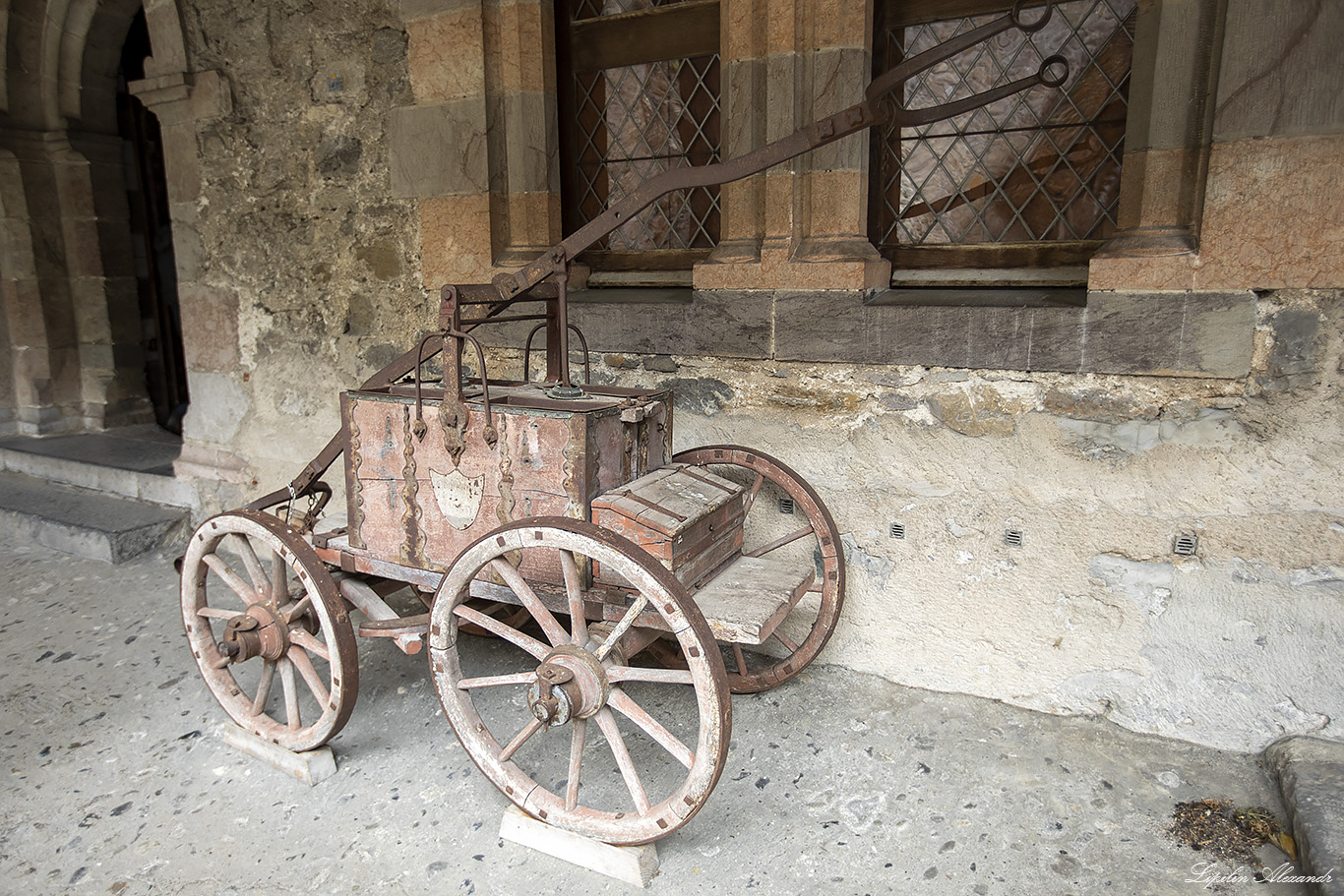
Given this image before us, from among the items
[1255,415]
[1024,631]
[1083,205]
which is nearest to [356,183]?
[1083,205]

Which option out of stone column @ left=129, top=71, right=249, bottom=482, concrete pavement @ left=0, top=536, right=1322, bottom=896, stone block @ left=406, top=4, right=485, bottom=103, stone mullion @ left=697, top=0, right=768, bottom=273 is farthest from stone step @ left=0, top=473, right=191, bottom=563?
stone mullion @ left=697, top=0, right=768, bottom=273

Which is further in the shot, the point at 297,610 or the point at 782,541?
the point at 782,541

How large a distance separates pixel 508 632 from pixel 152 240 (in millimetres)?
4768

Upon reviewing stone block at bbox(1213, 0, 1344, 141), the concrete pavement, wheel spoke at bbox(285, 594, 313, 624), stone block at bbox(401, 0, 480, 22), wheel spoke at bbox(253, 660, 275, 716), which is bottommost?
the concrete pavement

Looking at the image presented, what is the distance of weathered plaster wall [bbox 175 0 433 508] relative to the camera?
354 cm

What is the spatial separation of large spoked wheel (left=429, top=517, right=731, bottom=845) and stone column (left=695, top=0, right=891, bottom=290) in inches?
49.8

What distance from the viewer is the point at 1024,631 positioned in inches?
A: 104

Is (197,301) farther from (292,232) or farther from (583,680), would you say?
(583,680)

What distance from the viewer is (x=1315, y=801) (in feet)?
6.65

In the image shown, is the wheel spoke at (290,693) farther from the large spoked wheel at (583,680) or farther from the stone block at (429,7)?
the stone block at (429,7)

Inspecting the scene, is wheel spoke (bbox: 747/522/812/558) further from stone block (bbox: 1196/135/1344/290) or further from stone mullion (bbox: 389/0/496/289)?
stone mullion (bbox: 389/0/496/289)

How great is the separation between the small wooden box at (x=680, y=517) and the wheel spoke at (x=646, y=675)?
270 mm

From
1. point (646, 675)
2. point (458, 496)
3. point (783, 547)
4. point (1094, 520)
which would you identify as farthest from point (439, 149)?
point (1094, 520)

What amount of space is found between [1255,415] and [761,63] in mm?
1810
